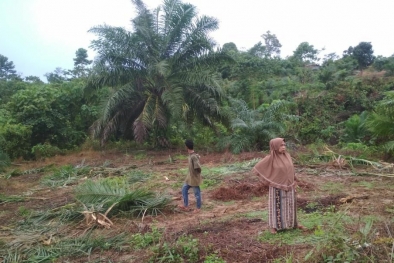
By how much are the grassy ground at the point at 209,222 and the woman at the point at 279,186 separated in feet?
0.61

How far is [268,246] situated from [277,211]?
0.56 meters

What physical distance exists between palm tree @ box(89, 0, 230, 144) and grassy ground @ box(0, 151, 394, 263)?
442cm

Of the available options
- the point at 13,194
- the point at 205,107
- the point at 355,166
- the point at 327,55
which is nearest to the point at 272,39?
the point at 327,55

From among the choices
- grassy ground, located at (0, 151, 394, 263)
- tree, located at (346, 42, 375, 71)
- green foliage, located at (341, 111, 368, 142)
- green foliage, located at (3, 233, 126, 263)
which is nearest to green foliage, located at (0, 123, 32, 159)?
grassy ground, located at (0, 151, 394, 263)

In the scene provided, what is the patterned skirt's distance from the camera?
15.7 feet

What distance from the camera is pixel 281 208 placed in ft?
15.7

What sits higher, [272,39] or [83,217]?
[272,39]

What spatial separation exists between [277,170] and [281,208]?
50 cm

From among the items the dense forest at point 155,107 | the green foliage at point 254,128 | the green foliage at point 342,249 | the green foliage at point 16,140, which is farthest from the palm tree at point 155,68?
the green foliage at point 342,249

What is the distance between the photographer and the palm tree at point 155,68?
44.7 ft

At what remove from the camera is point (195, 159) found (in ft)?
20.5

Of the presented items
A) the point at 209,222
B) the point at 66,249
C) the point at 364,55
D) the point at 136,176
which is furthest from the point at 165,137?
the point at 364,55

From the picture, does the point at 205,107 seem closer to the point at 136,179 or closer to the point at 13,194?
the point at 136,179

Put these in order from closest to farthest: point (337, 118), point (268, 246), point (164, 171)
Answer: point (268, 246)
point (164, 171)
point (337, 118)
